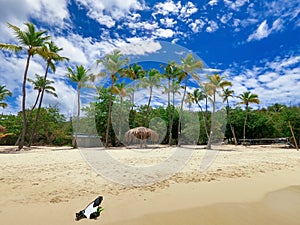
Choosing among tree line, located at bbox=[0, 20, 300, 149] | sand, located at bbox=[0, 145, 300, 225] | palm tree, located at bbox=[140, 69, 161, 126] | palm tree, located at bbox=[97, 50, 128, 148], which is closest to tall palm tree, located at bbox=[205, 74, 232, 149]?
tree line, located at bbox=[0, 20, 300, 149]

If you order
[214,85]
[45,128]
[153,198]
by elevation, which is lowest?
[153,198]

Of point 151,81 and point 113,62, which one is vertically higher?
point 113,62

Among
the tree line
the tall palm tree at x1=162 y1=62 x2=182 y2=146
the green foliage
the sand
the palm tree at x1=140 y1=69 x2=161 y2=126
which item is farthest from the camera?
the palm tree at x1=140 y1=69 x2=161 y2=126

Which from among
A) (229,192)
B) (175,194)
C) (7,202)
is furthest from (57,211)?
(229,192)

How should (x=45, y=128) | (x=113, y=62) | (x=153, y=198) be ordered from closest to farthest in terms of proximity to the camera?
(x=153, y=198)
(x=113, y=62)
(x=45, y=128)

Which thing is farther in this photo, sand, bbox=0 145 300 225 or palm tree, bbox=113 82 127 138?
palm tree, bbox=113 82 127 138

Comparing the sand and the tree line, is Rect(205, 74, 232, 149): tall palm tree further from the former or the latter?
the sand

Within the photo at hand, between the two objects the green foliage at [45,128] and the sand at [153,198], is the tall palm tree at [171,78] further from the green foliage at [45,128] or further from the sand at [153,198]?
the sand at [153,198]

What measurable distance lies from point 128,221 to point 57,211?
1462 mm

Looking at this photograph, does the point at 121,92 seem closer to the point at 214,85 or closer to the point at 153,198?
the point at 214,85

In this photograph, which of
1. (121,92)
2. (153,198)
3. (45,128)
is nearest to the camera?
(153,198)

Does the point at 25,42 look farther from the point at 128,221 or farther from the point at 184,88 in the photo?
the point at 128,221

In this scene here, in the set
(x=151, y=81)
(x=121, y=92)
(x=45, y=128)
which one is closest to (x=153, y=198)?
(x=121, y=92)

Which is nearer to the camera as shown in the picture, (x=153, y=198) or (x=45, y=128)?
(x=153, y=198)
